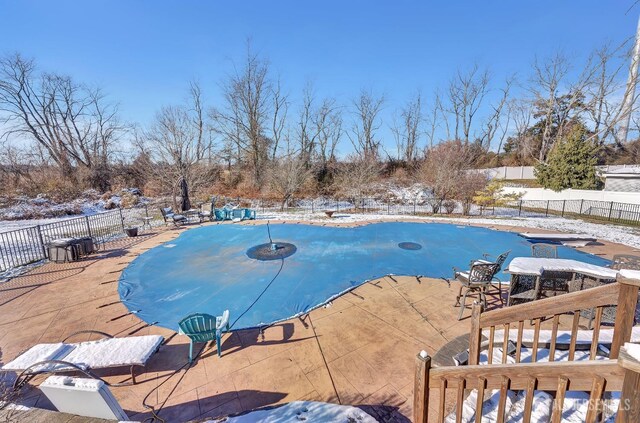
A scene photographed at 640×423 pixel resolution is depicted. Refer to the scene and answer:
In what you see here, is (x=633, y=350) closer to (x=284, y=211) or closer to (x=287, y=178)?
(x=284, y=211)

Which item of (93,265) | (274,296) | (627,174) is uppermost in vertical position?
(627,174)

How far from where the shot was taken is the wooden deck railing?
4.18ft

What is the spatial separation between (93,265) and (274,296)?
236 inches

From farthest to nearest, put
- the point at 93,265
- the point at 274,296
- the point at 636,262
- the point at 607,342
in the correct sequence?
the point at 93,265
the point at 274,296
the point at 636,262
the point at 607,342

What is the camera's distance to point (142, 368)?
11.9 feet

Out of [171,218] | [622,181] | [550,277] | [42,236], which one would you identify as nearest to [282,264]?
[550,277]

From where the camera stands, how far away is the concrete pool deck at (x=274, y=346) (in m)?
3.09

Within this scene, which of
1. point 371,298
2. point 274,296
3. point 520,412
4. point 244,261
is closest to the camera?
point 520,412

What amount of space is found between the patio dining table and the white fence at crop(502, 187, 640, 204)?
49.8 ft

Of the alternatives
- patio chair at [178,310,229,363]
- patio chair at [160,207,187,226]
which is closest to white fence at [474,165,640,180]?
patio chair at [160,207,187,226]

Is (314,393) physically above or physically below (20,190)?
below

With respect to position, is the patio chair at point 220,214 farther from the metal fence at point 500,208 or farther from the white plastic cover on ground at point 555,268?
the white plastic cover on ground at point 555,268

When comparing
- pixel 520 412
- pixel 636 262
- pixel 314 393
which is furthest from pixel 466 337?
pixel 636 262

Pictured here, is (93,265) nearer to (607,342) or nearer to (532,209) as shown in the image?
(607,342)
